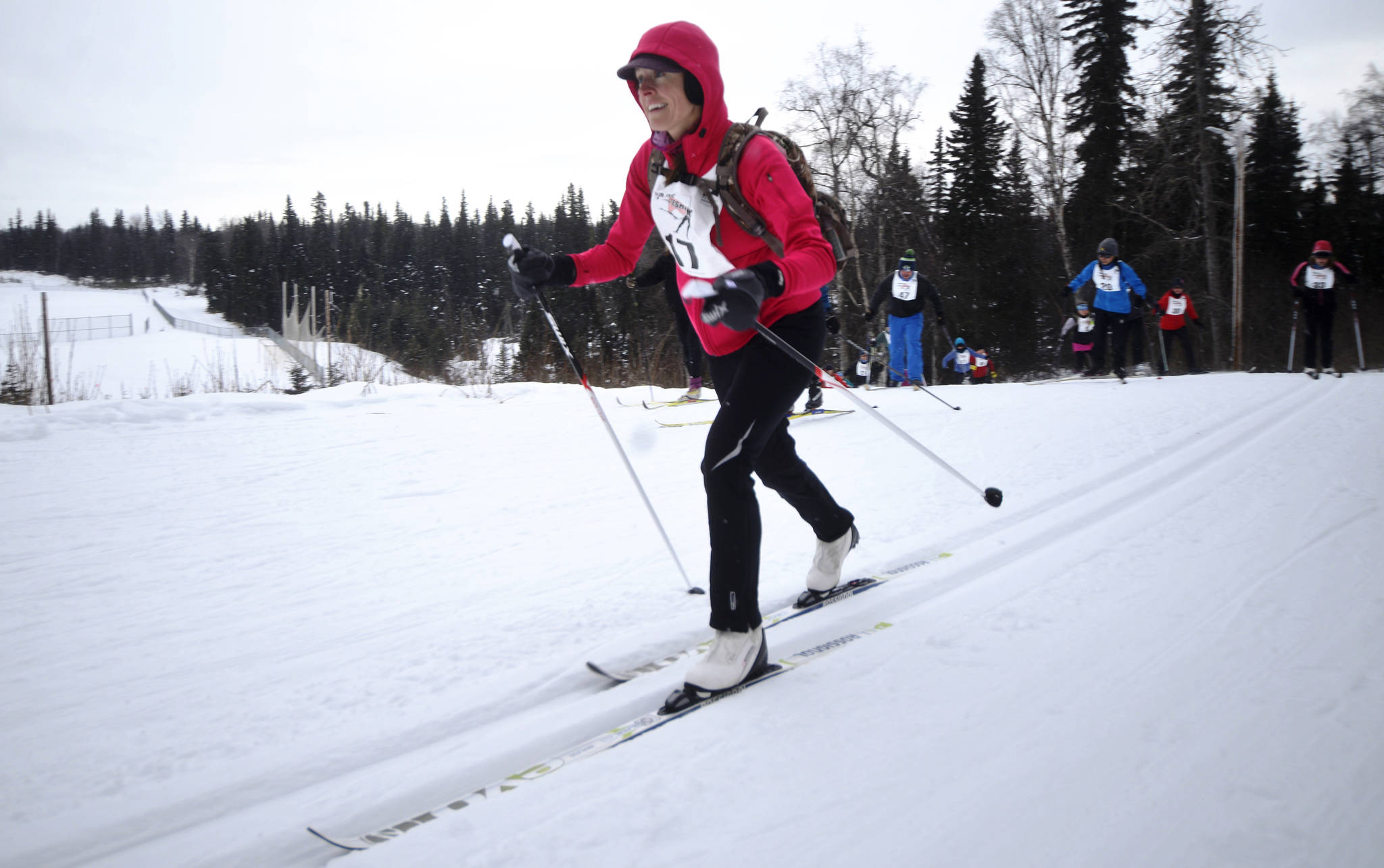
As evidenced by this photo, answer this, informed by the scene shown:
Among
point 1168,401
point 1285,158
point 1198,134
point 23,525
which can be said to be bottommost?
point 23,525

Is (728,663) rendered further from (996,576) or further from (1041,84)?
(1041,84)

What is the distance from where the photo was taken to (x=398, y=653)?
2.36 meters

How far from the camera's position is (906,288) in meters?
8.92

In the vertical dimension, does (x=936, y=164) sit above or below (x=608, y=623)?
above

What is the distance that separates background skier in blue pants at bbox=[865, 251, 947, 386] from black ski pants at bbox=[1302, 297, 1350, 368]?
4.59 m

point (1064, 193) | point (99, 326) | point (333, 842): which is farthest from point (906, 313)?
point (99, 326)

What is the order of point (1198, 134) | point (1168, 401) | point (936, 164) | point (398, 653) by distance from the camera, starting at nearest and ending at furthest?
point (398, 653), point (1168, 401), point (1198, 134), point (936, 164)

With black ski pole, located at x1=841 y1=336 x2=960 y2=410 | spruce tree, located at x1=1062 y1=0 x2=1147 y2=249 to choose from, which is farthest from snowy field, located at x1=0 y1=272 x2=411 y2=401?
spruce tree, located at x1=1062 y1=0 x2=1147 y2=249

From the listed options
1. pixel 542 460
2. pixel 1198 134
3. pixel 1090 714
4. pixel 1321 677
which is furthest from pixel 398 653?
pixel 1198 134

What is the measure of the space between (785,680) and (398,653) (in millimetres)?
1204

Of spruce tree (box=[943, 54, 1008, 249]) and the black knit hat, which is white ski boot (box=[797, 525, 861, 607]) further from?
spruce tree (box=[943, 54, 1008, 249])

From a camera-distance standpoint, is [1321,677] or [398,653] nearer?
[1321,677]

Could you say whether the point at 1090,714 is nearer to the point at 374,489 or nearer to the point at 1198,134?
the point at 374,489

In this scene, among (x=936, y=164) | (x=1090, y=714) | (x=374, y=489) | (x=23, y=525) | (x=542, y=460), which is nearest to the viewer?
(x=1090, y=714)
